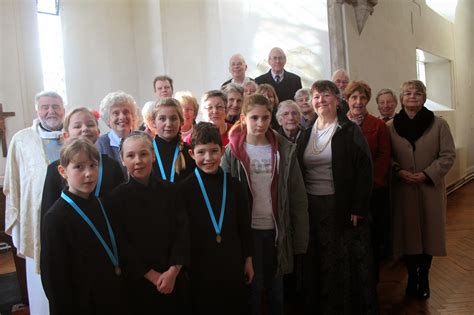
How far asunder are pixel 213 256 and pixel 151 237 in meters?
0.35

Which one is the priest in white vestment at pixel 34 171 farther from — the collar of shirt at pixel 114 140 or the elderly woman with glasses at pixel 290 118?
the elderly woman with glasses at pixel 290 118

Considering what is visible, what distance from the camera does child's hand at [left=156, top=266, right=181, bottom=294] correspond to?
197 cm

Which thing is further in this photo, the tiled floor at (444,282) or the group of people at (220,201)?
the tiled floor at (444,282)

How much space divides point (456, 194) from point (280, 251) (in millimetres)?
7344

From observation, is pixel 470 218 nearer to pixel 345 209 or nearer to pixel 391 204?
pixel 391 204

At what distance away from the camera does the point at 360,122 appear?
3.38 meters

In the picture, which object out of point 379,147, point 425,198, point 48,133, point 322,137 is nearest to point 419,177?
point 425,198

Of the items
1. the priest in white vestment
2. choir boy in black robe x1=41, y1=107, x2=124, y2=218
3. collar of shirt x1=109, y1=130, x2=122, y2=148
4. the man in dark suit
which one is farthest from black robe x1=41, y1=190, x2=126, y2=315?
the man in dark suit

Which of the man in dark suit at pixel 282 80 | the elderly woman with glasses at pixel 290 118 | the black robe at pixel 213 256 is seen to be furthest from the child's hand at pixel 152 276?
the man in dark suit at pixel 282 80

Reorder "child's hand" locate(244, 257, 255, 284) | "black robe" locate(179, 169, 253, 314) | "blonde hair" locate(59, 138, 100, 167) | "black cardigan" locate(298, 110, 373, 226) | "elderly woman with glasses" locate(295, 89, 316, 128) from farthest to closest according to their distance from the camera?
1. "elderly woman with glasses" locate(295, 89, 316, 128)
2. "black cardigan" locate(298, 110, 373, 226)
3. "child's hand" locate(244, 257, 255, 284)
4. "black robe" locate(179, 169, 253, 314)
5. "blonde hair" locate(59, 138, 100, 167)

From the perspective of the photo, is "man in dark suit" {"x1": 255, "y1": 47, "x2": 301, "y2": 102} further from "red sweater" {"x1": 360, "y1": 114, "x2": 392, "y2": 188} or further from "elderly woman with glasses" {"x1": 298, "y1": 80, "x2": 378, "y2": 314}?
"elderly woman with glasses" {"x1": 298, "y1": 80, "x2": 378, "y2": 314}

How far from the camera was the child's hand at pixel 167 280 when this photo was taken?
77.6 inches

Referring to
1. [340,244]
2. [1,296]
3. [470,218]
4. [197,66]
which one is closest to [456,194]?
[470,218]

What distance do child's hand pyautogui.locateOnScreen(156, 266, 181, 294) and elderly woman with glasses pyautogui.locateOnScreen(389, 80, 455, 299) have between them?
81.5 inches
